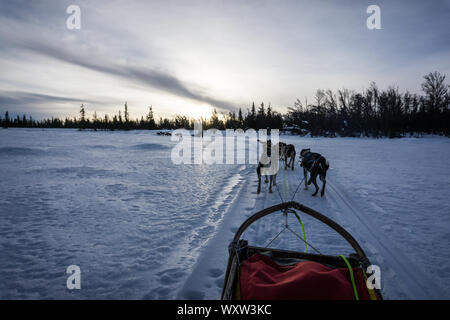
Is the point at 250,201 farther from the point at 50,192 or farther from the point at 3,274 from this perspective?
the point at 50,192

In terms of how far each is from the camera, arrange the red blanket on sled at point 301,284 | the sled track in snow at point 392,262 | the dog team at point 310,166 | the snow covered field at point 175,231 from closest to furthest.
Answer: the red blanket on sled at point 301,284 → the sled track in snow at point 392,262 → the snow covered field at point 175,231 → the dog team at point 310,166

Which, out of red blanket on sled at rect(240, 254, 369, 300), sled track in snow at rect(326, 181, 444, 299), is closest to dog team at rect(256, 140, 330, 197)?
sled track in snow at rect(326, 181, 444, 299)

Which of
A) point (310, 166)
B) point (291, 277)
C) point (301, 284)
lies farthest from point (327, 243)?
point (310, 166)

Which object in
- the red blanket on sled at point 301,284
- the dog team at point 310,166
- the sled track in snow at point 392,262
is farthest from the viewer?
the dog team at point 310,166

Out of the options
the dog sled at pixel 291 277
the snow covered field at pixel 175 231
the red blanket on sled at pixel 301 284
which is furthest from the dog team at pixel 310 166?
the red blanket on sled at pixel 301 284

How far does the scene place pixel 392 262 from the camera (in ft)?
9.30

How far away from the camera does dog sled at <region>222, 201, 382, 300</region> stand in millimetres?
1569

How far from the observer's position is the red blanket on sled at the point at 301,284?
5.10 ft

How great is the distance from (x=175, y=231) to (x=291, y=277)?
261cm

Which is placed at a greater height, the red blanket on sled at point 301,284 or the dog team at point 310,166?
the dog team at point 310,166

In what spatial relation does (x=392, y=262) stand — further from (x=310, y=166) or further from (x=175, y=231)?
(x=310, y=166)

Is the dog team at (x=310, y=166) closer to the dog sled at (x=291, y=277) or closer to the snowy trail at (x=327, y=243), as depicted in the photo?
the snowy trail at (x=327, y=243)

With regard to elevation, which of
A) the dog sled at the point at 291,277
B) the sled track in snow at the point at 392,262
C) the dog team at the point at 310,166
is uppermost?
the dog team at the point at 310,166

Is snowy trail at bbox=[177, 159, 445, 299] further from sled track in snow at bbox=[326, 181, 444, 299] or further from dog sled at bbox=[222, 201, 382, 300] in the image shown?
dog sled at bbox=[222, 201, 382, 300]
